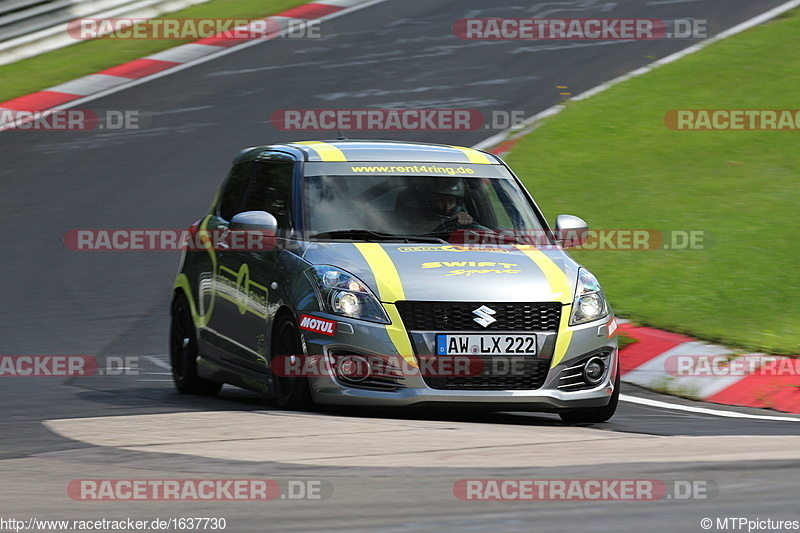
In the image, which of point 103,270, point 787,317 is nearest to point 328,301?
point 787,317

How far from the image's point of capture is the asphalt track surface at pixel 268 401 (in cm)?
568

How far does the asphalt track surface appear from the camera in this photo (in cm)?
568

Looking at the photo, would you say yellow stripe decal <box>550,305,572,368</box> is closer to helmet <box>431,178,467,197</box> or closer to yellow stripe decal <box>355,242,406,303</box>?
yellow stripe decal <box>355,242,406,303</box>

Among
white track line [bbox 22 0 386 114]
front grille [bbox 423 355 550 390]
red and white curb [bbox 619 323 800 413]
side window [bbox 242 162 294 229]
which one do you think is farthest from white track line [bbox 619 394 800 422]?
white track line [bbox 22 0 386 114]

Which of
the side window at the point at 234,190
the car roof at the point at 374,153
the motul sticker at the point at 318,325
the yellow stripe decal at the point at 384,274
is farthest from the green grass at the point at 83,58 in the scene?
the motul sticker at the point at 318,325

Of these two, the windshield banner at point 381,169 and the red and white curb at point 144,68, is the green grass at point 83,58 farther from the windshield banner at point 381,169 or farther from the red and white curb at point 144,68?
the windshield banner at point 381,169

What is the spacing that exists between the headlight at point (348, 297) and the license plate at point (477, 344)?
0.34m

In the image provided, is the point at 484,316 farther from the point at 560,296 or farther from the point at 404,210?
the point at 404,210

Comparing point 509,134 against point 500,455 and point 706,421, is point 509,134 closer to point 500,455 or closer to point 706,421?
point 706,421

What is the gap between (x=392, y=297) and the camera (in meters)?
8.10

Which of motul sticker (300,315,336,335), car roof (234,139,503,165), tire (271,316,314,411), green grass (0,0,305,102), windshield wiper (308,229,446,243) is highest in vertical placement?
green grass (0,0,305,102)

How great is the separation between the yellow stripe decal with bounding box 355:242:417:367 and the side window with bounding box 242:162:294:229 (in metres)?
0.96

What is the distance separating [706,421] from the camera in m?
8.70

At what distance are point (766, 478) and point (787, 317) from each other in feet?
16.8
